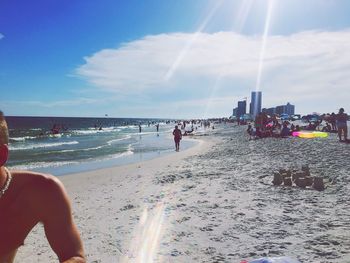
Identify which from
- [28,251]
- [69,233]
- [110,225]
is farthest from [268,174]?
[69,233]

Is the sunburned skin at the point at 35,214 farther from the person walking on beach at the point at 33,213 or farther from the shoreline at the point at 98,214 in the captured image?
the shoreline at the point at 98,214

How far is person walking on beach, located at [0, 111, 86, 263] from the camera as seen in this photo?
178 cm

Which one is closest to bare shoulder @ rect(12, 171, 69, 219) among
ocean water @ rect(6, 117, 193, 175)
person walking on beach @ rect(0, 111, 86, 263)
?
person walking on beach @ rect(0, 111, 86, 263)

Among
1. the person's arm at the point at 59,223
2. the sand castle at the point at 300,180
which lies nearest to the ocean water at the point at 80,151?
the sand castle at the point at 300,180

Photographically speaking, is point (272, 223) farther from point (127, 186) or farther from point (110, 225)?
point (127, 186)

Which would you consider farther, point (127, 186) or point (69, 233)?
point (127, 186)

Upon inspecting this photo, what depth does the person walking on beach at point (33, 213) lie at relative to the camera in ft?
5.84

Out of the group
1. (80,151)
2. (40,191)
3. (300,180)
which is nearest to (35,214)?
(40,191)

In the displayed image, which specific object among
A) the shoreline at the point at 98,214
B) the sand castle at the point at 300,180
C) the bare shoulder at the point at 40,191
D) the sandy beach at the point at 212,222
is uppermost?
the bare shoulder at the point at 40,191

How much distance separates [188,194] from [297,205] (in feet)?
8.90

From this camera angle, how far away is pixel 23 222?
1.82 meters

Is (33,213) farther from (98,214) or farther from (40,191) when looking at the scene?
(98,214)

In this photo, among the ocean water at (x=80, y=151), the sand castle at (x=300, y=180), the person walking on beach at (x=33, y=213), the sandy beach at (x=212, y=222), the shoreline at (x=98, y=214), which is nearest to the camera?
the person walking on beach at (x=33, y=213)

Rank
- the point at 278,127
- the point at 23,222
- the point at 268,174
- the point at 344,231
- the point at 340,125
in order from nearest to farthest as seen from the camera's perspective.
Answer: the point at 23,222
the point at 344,231
the point at 268,174
the point at 340,125
the point at 278,127
